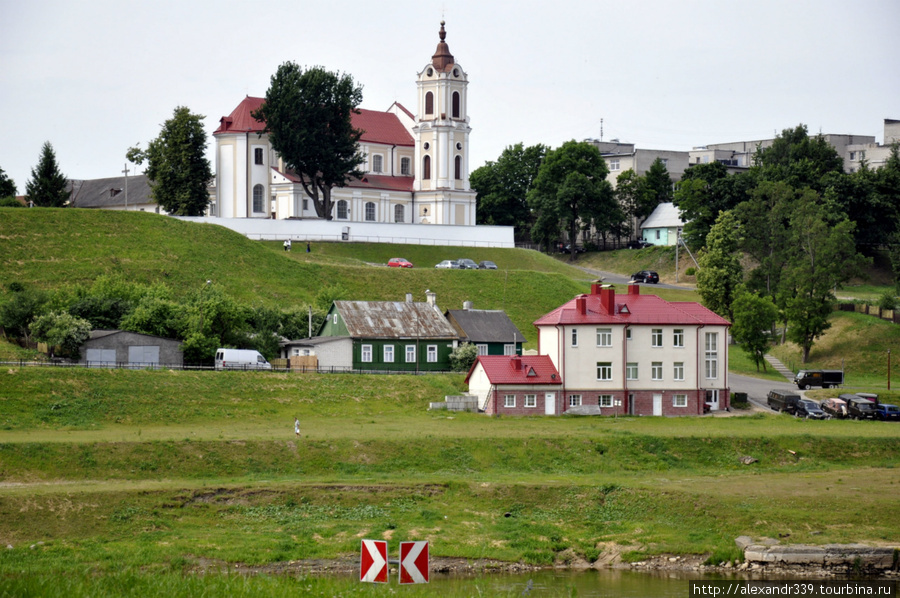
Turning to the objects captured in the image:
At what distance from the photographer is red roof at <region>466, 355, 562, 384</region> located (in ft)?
165

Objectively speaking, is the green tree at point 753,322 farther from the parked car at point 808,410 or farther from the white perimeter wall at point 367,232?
the white perimeter wall at point 367,232

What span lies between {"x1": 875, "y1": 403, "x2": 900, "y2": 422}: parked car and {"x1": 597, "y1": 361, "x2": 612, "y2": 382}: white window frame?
1217 centimetres

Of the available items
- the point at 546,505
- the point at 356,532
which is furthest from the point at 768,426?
the point at 356,532

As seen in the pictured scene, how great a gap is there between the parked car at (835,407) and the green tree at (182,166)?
59768 mm

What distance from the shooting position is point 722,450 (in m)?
42.3

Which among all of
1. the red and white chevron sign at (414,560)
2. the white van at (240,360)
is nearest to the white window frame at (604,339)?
the white van at (240,360)

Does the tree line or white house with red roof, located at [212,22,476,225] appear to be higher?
white house with red roof, located at [212,22,476,225]

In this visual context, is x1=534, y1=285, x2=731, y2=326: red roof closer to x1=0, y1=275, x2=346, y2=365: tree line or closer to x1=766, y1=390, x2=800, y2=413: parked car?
x1=766, y1=390, x2=800, y2=413: parked car

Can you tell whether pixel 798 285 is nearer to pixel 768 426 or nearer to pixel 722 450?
pixel 768 426

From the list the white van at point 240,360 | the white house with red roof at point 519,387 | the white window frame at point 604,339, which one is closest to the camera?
the white house with red roof at point 519,387

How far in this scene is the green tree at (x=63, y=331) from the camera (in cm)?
5456

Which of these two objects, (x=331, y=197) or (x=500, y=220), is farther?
(x=500, y=220)

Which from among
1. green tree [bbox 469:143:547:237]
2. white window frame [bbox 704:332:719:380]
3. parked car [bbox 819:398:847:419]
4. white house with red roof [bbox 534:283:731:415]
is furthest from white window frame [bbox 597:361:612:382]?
green tree [bbox 469:143:547:237]

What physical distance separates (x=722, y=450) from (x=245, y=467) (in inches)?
707
